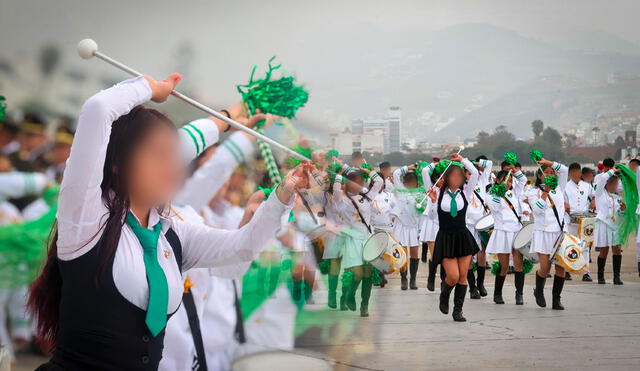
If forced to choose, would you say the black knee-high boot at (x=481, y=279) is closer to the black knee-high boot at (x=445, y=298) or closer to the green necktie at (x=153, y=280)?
the black knee-high boot at (x=445, y=298)

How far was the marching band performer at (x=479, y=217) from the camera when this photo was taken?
9688 mm

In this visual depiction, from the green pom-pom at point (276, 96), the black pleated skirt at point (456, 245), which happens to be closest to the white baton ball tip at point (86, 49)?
the green pom-pom at point (276, 96)

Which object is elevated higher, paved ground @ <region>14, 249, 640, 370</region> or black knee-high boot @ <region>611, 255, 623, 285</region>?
black knee-high boot @ <region>611, 255, 623, 285</region>

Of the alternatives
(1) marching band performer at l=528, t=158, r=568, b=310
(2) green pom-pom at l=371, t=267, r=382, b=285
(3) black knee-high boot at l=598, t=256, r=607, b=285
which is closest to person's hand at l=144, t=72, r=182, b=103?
(2) green pom-pom at l=371, t=267, r=382, b=285

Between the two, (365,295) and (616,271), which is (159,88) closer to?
(365,295)

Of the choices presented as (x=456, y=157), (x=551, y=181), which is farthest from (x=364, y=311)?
(x=551, y=181)

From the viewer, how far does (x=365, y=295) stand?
11.0ft

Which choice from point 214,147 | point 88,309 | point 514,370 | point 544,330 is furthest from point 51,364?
point 544,330

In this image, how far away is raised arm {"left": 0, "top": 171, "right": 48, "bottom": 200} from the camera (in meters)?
4.06

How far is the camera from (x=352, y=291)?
3213mm

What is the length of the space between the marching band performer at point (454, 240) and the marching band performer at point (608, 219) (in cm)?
374

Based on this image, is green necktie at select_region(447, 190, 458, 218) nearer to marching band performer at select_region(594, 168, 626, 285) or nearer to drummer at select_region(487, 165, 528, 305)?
drummer at select_region(487, 165, 528, 305)

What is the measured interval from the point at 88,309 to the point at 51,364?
17cm

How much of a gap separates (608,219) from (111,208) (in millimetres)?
10293
